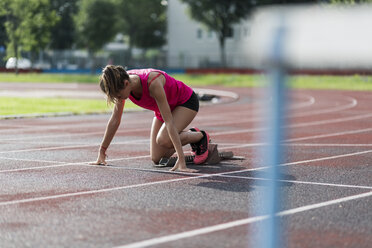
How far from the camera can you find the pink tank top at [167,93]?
25.7 feet

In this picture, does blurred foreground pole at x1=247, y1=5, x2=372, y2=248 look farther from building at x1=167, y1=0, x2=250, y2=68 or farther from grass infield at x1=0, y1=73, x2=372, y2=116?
building at x1=167, y1=0, x2=250, y2=68

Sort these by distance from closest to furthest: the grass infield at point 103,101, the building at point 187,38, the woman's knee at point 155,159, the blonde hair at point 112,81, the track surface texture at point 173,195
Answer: the track surface texture at point 173,195 < the blonde hair at point 112,81 < the woman's knee at point 155,159 < the grass infield at point 103,101 < the building at point 187,38

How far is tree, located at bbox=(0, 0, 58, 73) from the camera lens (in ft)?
172

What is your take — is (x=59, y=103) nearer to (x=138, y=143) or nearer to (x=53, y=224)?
(x=138, y=143)

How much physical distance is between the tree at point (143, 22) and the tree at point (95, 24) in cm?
2019

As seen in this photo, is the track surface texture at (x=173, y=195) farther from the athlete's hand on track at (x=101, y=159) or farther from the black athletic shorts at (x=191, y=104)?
the black athletic shorts at (x=191, y=104)

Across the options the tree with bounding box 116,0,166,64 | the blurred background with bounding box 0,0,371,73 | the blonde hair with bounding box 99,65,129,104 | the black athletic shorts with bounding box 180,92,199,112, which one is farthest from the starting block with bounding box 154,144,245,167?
the tree with bounding box 116,0,166,64

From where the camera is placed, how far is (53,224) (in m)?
5.14

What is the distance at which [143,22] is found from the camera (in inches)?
4003

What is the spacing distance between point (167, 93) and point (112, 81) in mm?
1099

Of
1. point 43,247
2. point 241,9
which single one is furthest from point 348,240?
point 241,9

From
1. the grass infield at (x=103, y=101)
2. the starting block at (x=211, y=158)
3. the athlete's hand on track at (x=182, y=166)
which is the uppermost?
the athlete's hand on track at (x=182, y=166)

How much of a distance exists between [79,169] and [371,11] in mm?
7201

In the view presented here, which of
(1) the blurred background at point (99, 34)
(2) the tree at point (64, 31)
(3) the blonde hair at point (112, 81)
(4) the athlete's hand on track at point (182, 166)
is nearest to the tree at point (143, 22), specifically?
(1) the blurred background at point (99, 34)
